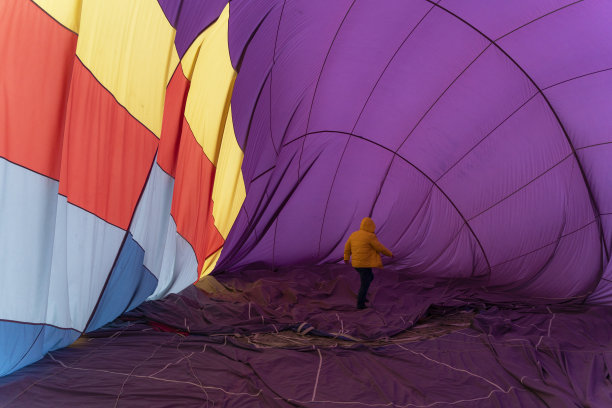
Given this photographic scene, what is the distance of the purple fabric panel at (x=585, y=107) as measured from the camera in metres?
3.38

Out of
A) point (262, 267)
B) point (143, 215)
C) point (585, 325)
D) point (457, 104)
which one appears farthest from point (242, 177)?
point (585, 325)

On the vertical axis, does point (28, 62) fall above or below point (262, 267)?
above

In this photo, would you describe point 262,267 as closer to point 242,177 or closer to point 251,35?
point 242,177

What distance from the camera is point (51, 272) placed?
2025 millimetres

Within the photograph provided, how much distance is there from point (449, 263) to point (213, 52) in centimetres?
263

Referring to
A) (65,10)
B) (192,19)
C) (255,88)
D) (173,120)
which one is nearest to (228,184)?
(255,88)

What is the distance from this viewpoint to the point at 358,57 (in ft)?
12.9

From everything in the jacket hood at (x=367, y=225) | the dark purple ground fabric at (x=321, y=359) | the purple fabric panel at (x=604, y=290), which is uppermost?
the jacket hood at (x=367, y=225)

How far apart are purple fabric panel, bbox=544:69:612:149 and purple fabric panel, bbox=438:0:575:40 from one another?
54 cm

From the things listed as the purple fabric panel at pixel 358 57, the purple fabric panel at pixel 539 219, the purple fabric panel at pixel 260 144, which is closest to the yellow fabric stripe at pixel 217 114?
the purple fabric panel at pixel 260 144

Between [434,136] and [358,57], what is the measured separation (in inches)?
36.3

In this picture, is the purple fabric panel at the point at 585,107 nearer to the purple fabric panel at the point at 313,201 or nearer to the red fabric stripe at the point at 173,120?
the purple fabric panel at the point at 313,201

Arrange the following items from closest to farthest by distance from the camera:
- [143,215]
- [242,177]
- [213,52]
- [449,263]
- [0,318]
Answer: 1. [0,318]
2. [143,215]
3. [213,52]
4. [242,177]
5. [449,263]

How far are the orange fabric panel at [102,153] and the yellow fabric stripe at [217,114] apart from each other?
71 centimetres
